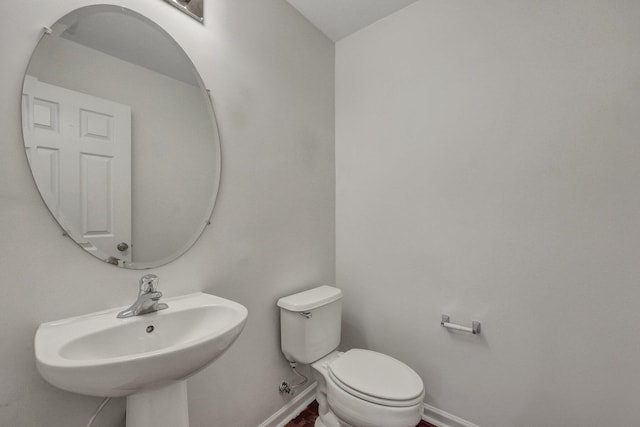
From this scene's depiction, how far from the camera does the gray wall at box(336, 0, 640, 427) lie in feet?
3.47

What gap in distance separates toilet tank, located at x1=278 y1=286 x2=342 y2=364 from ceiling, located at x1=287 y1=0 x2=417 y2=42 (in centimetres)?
169

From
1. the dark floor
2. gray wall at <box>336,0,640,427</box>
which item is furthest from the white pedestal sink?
gray wall at <box>336,0,640,427</box>

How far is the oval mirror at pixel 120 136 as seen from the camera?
790 mm

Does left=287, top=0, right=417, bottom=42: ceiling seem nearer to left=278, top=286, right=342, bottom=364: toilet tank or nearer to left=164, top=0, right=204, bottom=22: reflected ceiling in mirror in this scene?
left=164, top=0, right=204, bottom=22: reflected ceiling in mirror

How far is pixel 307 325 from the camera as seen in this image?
1367 millimetres

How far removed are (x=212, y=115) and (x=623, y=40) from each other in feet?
5.58

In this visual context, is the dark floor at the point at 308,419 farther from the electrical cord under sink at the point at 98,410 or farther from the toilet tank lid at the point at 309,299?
the electrical cord under sink at the point at 98,410

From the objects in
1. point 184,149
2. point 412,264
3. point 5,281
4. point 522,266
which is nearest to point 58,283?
point 5,281

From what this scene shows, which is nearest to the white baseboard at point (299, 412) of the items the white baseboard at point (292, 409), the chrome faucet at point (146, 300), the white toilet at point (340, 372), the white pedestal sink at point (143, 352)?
the white baseboard at point (292, 409)

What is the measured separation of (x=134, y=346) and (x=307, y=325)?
0.76 meters

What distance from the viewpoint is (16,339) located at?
72 centimetres

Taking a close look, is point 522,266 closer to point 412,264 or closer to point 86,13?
point 412,264

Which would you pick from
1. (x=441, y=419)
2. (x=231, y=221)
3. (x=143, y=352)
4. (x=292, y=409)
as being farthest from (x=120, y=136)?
(x=441, y=419)

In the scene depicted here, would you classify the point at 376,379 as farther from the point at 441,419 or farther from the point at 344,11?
the point at 344,11
